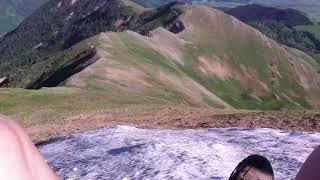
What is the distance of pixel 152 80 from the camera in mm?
87438

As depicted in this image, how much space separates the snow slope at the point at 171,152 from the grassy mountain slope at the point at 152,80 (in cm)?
1546

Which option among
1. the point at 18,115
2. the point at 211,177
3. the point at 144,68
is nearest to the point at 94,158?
the point at 211,177

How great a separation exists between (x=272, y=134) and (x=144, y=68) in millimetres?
76232

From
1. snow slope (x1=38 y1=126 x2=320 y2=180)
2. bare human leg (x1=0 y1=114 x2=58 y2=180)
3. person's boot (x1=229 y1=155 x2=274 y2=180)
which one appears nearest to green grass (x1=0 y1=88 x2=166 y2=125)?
snow slope (x1=38 y1=126 x2=320 y2=180)

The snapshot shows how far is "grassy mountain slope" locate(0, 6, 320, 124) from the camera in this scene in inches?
1678

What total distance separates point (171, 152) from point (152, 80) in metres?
70.5

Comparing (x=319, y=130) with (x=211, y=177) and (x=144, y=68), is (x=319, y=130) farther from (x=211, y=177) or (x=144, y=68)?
(x=144, y=68)

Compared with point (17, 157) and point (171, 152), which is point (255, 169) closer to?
point (17, 157)

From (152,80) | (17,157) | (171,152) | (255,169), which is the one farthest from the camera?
(152,80)

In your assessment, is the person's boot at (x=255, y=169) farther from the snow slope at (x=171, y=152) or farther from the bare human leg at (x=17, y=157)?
the snow slope at (x=171, y=152)

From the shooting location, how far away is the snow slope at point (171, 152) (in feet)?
51.2

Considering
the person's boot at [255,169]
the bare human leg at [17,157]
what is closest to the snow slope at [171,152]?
the person's boot at [255,169]

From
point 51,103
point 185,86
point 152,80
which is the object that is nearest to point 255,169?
point 51,103

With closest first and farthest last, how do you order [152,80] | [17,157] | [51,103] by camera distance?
[17,157]
[51,103]
[152,80]
